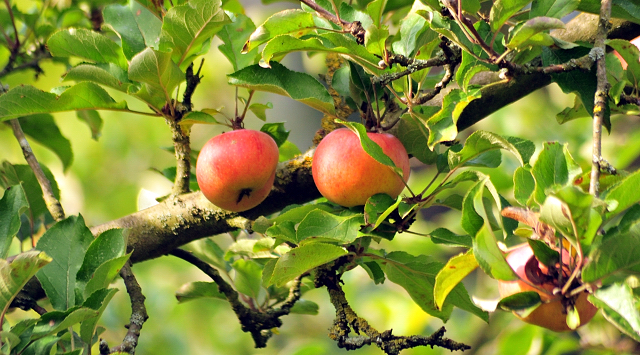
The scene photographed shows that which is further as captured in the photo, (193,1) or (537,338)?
(537,338)

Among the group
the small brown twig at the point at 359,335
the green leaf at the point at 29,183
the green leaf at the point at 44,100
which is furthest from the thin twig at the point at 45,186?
the small brown twig at the point at 359,335

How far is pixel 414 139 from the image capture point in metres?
0.85

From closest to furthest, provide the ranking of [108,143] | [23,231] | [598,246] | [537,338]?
[598,246] < [23,231] < [537,338] < [108,143]

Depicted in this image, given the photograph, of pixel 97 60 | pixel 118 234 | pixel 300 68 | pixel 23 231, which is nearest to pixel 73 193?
pixel 300 68

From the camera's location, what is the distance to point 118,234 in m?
0.80

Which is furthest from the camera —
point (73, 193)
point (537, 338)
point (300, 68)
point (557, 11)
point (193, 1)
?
point (73, 193)

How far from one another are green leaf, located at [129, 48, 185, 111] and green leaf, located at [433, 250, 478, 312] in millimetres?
521

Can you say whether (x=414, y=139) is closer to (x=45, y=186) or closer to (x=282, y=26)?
(x=282, y=26)

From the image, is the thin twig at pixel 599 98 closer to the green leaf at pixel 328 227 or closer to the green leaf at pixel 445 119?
the green leaf at pixel 445 119

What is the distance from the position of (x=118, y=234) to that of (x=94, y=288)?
0.28 ft

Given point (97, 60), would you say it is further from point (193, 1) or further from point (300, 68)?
point (300, 68)

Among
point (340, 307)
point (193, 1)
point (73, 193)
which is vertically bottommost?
point (73, 193)

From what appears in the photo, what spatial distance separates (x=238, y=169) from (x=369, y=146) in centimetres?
24

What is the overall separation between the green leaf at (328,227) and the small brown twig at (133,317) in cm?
28
